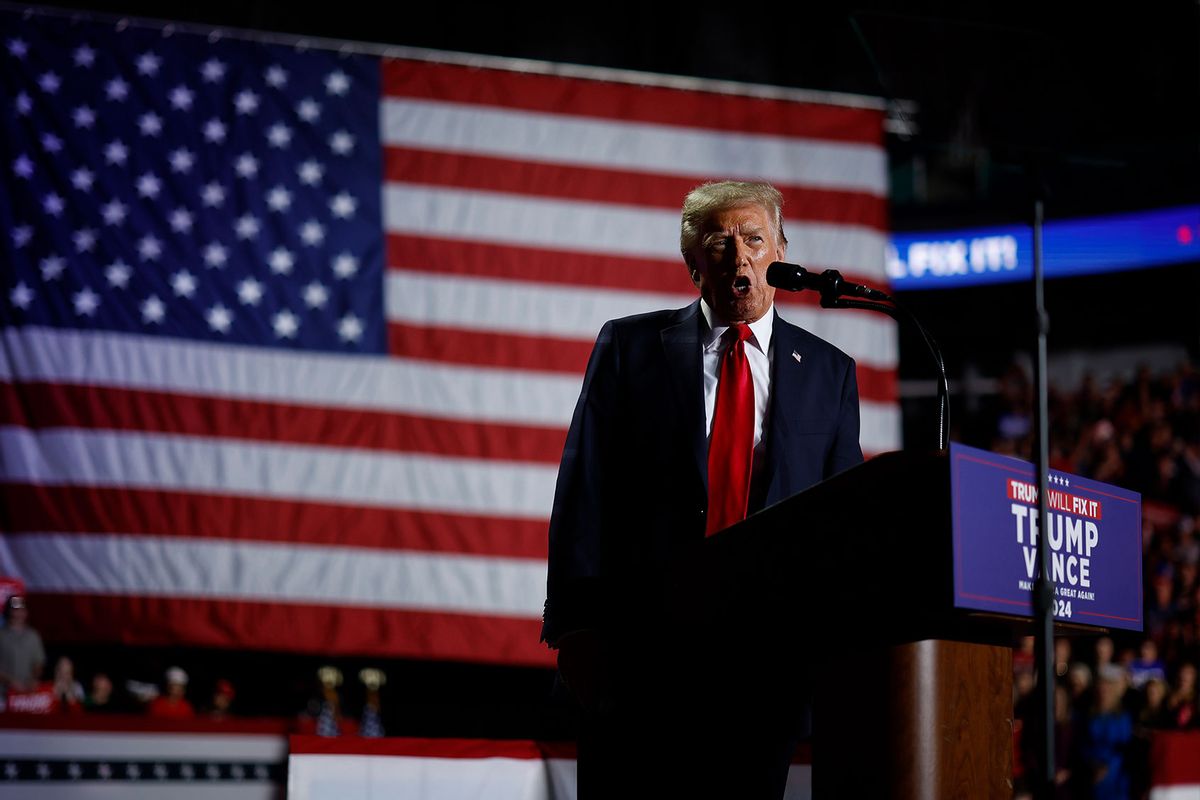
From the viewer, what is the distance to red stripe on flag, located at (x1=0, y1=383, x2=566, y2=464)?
6941mm

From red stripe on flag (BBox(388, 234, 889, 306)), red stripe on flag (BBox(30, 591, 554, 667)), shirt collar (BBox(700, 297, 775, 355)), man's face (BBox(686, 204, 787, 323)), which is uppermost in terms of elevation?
red stripe on flag (BBox(388, 234, 889, 306))

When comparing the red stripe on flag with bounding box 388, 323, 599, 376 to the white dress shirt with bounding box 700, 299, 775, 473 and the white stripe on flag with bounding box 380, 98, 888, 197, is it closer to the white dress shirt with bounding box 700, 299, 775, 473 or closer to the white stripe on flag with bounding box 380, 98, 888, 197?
the white stripe on flag with bounding box 380, 98, 888, 197

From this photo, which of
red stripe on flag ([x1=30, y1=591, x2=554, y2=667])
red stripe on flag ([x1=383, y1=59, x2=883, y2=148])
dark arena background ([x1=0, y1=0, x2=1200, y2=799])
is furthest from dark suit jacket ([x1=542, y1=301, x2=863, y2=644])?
red stripe on flag ([x1=383, y1=59, x2=883, y2=148])

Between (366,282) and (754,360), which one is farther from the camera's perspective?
(366,282)

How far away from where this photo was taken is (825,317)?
7.68 metres

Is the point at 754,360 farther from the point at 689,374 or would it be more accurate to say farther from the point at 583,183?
the point at 583,183

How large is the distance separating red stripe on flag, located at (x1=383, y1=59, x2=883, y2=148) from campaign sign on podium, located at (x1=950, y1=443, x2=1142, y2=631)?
20.0ft

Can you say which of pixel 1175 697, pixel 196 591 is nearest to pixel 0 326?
pixel 196 591

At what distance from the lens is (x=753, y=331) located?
2.24 metres

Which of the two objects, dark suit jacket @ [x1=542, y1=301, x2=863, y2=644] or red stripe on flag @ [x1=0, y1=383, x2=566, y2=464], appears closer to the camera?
dark suit jacket @ [x1=542, y1=301, x2=863, y2=644]

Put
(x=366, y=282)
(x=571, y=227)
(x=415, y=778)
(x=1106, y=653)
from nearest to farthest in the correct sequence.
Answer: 1. (x=415, y=778)
2. (x=366, y=282)
3. (x=571, y=227)
4. (x=1106, y=653)

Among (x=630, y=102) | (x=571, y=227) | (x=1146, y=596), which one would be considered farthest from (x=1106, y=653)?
(x=630, y=102)

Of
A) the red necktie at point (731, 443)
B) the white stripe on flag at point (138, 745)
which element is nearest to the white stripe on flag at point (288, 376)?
the white stripe on flag at point (138, 745)

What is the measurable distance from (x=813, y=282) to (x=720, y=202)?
0.26 m
